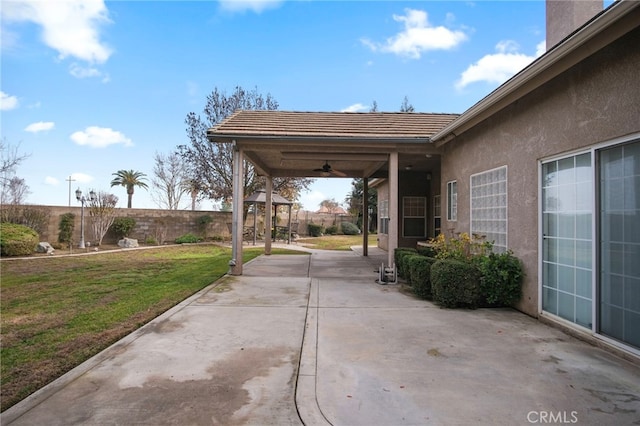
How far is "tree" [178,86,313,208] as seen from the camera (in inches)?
806

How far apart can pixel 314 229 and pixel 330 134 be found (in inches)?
717

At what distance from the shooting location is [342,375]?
3127 millimetres

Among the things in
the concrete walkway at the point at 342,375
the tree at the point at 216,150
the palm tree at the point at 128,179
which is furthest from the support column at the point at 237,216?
the palm tree at the point at 128,179

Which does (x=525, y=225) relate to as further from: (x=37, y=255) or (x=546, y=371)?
(x=37, y=255)

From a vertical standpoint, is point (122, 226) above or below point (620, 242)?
below

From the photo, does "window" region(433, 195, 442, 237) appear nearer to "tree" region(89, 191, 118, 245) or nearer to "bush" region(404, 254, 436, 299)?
"bush" region(404, 254, 436, 299)

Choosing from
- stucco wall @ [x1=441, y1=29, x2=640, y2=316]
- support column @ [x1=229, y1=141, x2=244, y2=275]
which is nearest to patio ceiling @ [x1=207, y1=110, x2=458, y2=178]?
support column @ [x1=229, y1=141, x2=244, y2=275]

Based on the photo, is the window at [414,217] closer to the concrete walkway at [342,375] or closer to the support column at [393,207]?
the support column at [393,207]

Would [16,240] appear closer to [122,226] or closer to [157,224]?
[122,226]

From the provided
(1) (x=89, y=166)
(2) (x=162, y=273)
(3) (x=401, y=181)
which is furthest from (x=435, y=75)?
(1) (x=89, y=166)

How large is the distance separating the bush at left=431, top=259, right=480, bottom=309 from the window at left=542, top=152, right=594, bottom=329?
979mm

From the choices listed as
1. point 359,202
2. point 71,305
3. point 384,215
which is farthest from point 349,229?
point 71,305

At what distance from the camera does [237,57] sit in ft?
48.7

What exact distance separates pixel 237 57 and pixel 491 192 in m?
12.9
